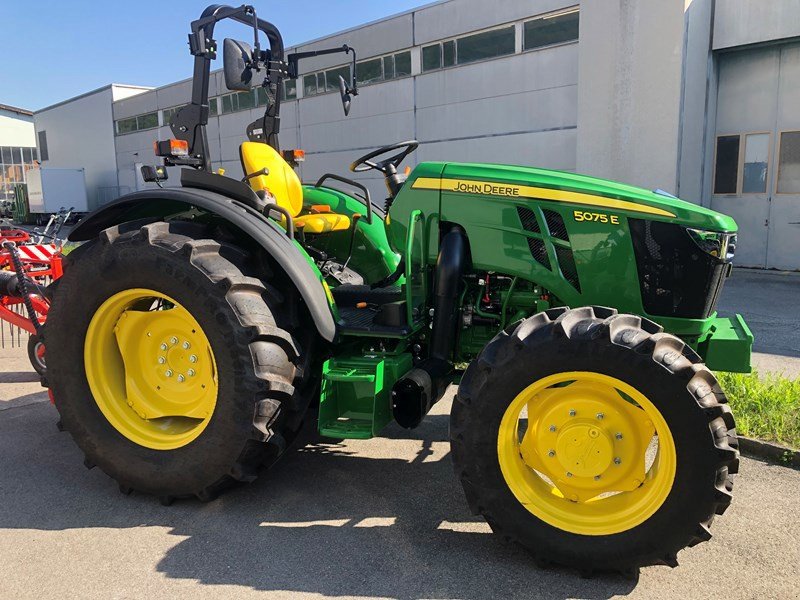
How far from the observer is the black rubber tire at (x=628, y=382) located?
7.77ft

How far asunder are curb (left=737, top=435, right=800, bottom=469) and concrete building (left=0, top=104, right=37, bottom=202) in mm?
44610

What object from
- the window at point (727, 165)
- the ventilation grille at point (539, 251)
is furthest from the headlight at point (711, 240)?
the window at point (727, 165)

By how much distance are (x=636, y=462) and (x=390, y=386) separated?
45.8 inches

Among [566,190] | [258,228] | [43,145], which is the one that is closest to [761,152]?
[566,190]

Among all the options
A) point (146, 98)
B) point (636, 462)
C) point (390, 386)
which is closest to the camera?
point (636, 462)

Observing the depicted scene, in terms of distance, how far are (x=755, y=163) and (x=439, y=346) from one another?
10549 millimetres

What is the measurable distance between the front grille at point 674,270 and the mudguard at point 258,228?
1481mm

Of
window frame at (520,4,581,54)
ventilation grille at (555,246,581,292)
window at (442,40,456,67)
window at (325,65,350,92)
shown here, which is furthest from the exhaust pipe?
window at (325,65,350,92)

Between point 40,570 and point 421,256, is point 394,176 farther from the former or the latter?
→ point 40,570

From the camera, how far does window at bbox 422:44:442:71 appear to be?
15561mm

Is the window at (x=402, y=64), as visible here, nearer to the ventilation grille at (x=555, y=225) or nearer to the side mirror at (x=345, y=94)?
the side mirror at (x=345, y=94)

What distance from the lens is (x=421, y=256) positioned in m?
3.26

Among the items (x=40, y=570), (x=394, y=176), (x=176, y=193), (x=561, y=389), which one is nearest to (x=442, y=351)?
(x=561, y=389)

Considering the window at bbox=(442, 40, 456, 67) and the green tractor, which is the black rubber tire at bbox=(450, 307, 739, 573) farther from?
the window at bbox=(442, 40, 456, 67)
